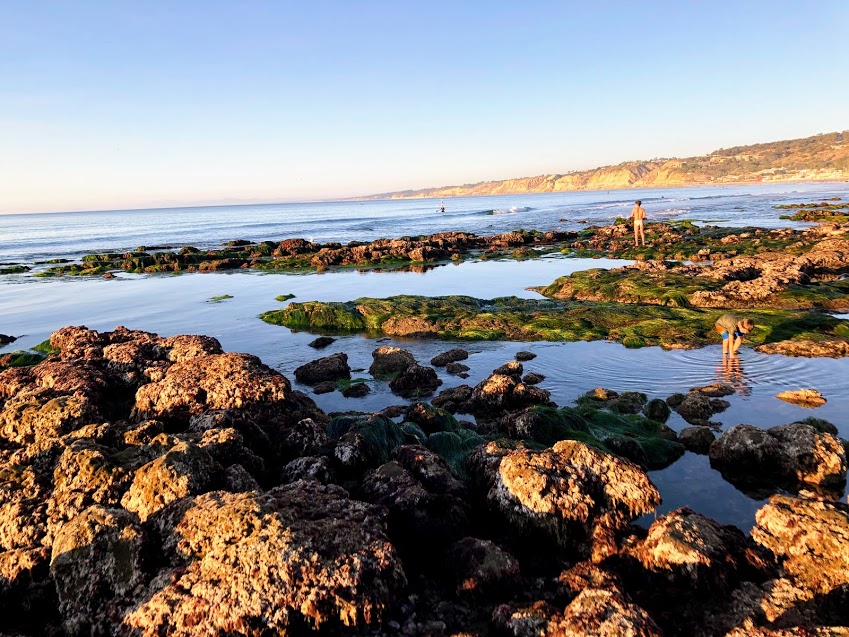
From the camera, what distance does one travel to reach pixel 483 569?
14.7 feet

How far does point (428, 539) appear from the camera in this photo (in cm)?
500

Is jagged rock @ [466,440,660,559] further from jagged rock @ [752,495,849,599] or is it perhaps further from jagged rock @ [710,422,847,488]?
jagged rock @ [710,422,847,488]

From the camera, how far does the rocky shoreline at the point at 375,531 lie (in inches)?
153

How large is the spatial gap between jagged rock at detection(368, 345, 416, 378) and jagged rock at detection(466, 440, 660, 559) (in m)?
5.94

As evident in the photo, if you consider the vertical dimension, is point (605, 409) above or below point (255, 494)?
below

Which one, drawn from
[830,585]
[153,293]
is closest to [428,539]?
[830,585]

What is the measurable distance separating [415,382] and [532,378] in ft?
8.04

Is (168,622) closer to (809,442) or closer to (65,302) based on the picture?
(809,442)

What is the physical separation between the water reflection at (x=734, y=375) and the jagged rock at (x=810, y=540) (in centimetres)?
514

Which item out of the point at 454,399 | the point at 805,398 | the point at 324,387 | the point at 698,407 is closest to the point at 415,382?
the point at 454,399

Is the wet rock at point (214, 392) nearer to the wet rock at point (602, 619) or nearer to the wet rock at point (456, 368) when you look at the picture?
the wet rock at point (456, 368)

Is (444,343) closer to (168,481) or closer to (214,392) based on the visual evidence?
(214,392)

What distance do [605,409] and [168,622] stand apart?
7.53 m

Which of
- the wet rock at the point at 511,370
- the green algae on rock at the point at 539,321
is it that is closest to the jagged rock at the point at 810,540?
the wet rock at the point at 511,370
